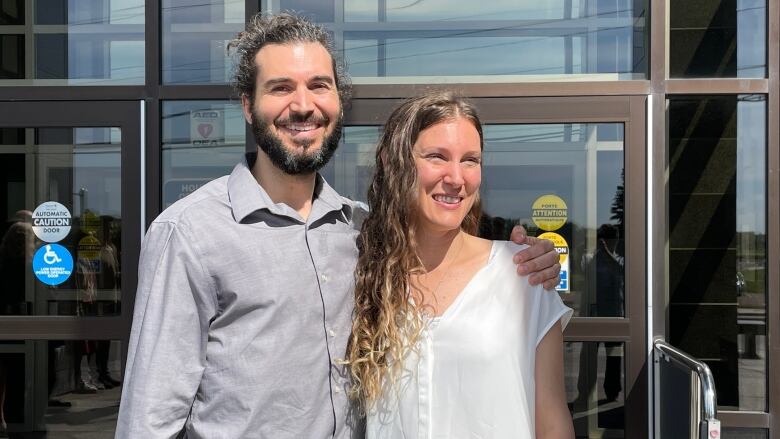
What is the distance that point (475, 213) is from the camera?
229 centimetres

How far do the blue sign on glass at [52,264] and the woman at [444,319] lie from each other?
2.66 metres

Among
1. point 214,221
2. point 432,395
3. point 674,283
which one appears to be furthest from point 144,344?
point 674,283

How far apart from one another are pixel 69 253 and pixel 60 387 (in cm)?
76

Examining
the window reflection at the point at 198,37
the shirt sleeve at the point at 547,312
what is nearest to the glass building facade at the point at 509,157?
the window reflection at the point at 198,37

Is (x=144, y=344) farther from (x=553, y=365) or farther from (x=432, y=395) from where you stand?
(x=553, y=365)

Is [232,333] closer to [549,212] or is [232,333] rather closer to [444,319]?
[444,319]

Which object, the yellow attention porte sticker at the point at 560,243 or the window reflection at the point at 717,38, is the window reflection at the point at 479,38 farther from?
the yellow attention porte sticker at the point at 560,243

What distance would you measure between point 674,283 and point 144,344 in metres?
2.97

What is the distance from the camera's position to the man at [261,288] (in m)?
1.79

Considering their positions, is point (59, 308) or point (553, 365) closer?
point (553, 365)

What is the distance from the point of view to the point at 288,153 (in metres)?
1.95

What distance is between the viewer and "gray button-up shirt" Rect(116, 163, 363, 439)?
1787mm

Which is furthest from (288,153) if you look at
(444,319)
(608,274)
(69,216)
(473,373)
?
(69,216)

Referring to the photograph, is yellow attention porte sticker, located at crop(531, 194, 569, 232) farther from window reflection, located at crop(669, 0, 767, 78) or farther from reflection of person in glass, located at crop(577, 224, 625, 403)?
window reflection, located at crop(669, 0, 767, 78)
